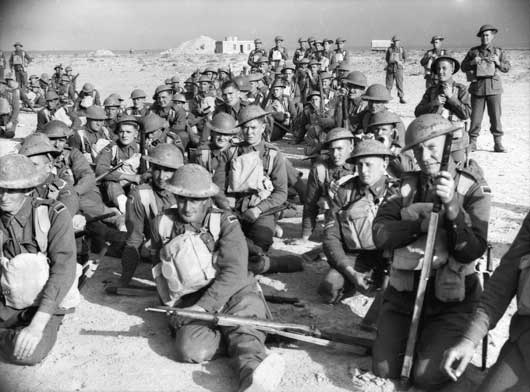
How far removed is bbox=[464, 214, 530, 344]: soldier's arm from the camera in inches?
140

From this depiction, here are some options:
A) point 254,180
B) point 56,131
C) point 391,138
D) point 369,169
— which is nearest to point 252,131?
point 254,180

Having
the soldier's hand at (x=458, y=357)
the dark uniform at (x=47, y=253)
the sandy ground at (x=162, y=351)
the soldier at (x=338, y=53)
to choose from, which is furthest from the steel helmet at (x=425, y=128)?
the soldier at (x=338, y=53)

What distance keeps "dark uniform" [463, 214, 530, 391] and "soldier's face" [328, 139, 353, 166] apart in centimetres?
336

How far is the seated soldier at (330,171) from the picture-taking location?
6836 millimetres

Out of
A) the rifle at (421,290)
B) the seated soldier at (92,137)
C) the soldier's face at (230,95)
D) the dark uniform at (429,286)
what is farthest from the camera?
the soldier's face at (230,95)

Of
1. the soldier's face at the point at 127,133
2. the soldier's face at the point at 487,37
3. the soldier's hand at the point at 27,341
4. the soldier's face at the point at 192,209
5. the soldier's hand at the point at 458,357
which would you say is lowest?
the soldier's hand at the point at 27,341

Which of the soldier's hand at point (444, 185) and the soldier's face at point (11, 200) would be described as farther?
the soldier's face at point (11, 200)

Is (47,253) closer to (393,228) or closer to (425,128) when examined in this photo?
(393,228)

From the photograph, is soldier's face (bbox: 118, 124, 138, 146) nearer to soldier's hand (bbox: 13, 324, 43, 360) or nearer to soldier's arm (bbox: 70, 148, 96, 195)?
soldier's arm (bbox: 70, 148, 96, 195)

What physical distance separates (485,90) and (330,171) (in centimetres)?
581

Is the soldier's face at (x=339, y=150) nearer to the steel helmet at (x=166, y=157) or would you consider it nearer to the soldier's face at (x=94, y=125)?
the steel helmet at (x=166, y=157)

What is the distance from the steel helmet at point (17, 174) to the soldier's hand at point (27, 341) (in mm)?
1112

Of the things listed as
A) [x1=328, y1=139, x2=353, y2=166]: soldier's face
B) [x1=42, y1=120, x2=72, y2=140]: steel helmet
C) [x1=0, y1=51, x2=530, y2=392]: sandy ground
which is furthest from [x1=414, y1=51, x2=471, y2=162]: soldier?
[x1=42, y1=120, x2=72, y2=140]: steel helmet

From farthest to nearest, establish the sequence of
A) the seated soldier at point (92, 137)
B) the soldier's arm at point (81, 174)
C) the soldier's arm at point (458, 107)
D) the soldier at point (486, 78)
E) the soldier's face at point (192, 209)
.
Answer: the soldier at point (486, 78) → the seated soldier at point (92, 137) → the soldier's arm at point (458, 107) → the soldier's arm at point (81, 174) → the soldier's face at point (192, 209)
